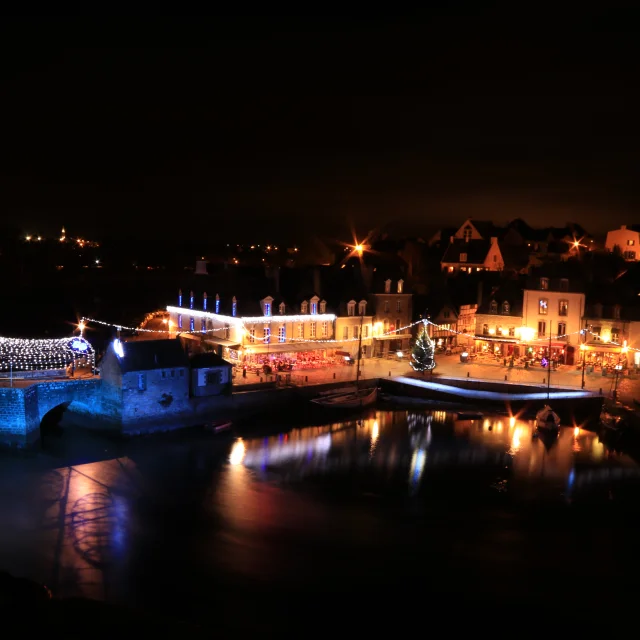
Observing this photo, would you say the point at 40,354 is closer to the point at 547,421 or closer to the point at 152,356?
the point at 152,356

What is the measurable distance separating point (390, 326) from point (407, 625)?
86.4ft

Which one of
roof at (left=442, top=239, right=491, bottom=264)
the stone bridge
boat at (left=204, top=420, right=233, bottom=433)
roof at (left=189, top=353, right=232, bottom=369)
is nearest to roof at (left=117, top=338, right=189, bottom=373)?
roof at (left=189, top=353, right=232, bottom=369)

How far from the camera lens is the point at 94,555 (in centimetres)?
1808

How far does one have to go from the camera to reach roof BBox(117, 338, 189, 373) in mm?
27906

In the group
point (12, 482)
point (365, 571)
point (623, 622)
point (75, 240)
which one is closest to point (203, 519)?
point (365, 571)

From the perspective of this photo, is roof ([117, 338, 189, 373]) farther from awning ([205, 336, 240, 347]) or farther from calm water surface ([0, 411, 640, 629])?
awning ([205, 336, 240, 347])

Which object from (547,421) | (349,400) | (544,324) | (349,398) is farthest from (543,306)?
(349,400)

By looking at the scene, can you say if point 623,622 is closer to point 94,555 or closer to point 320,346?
point 94,555

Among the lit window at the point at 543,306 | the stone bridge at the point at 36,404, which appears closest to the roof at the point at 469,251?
the lit window at the point at 543,306

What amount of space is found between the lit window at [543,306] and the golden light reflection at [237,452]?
20454 mm

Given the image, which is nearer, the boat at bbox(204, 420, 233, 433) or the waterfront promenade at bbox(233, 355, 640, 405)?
the boat at bbox(204, 420, 233, 433)

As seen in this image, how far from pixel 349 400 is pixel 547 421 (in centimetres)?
881

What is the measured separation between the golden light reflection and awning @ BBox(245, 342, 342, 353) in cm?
816

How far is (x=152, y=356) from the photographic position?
1130 inches
